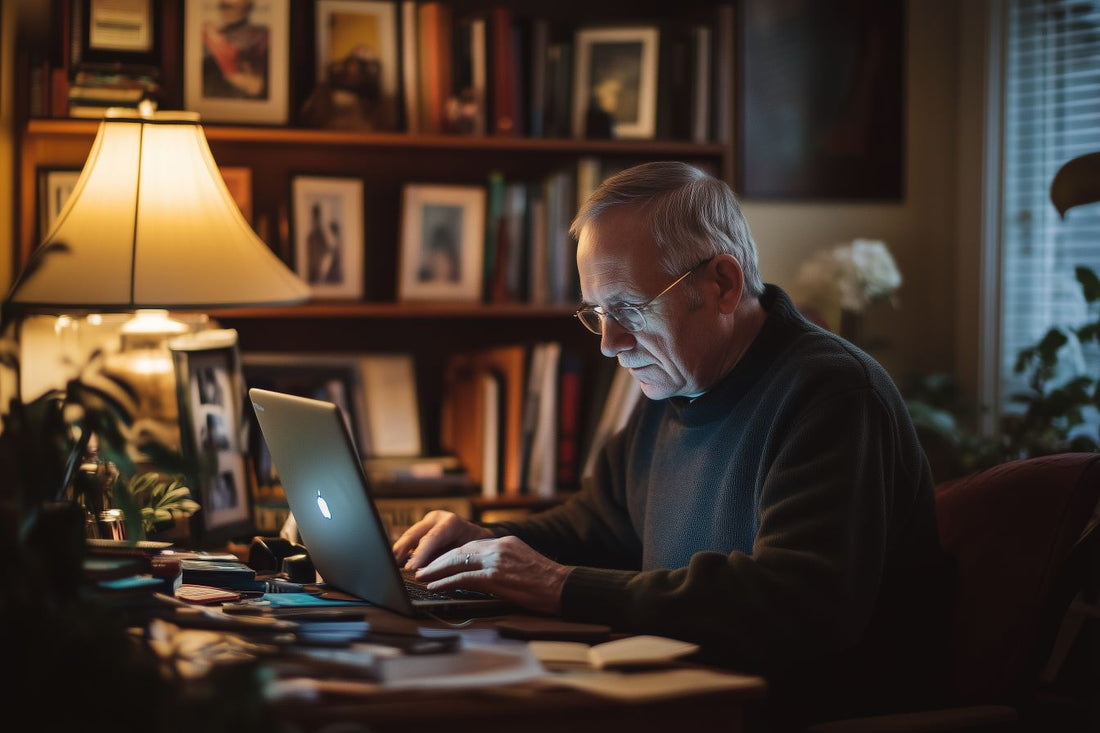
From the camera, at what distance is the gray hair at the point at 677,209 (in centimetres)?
175

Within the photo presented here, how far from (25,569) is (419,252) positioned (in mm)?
2050

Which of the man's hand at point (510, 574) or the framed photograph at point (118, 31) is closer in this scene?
the man's hand at point (510, 574)

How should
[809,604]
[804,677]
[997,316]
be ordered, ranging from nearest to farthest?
1. [809,604]
2. [804,677]
3. [997,316]

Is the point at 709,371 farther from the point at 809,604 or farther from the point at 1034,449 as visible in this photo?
the point at 1034,449

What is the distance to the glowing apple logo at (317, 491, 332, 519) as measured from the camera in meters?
1.57

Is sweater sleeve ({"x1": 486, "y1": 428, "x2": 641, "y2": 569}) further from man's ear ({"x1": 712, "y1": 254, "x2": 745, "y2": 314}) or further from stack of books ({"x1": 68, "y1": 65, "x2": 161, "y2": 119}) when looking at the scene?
stack of books ({"x1": 68, "y1": 65, "x2": 161, "y2": 119})

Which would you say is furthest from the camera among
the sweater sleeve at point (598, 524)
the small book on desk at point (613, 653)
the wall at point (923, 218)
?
the wall at point (923, 218)

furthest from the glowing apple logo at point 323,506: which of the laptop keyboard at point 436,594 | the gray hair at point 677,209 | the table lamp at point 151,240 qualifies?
the gray hair at point 677,209

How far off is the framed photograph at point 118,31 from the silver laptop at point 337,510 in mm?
1435

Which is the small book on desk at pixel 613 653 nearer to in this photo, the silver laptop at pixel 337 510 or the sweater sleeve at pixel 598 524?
the silver laptop at pixel 337 510

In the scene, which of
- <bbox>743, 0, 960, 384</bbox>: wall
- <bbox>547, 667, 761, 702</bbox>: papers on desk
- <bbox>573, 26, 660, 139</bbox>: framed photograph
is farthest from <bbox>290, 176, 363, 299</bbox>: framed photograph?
<bbox>547, 667, 761, 702</bbox>: papers on desk

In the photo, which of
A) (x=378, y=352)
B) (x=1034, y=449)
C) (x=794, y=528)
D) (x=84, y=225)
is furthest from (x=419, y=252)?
(x=794, y=528)

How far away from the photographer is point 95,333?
2445mm

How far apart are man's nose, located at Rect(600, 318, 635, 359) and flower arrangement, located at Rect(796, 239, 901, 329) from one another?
1456 mm
